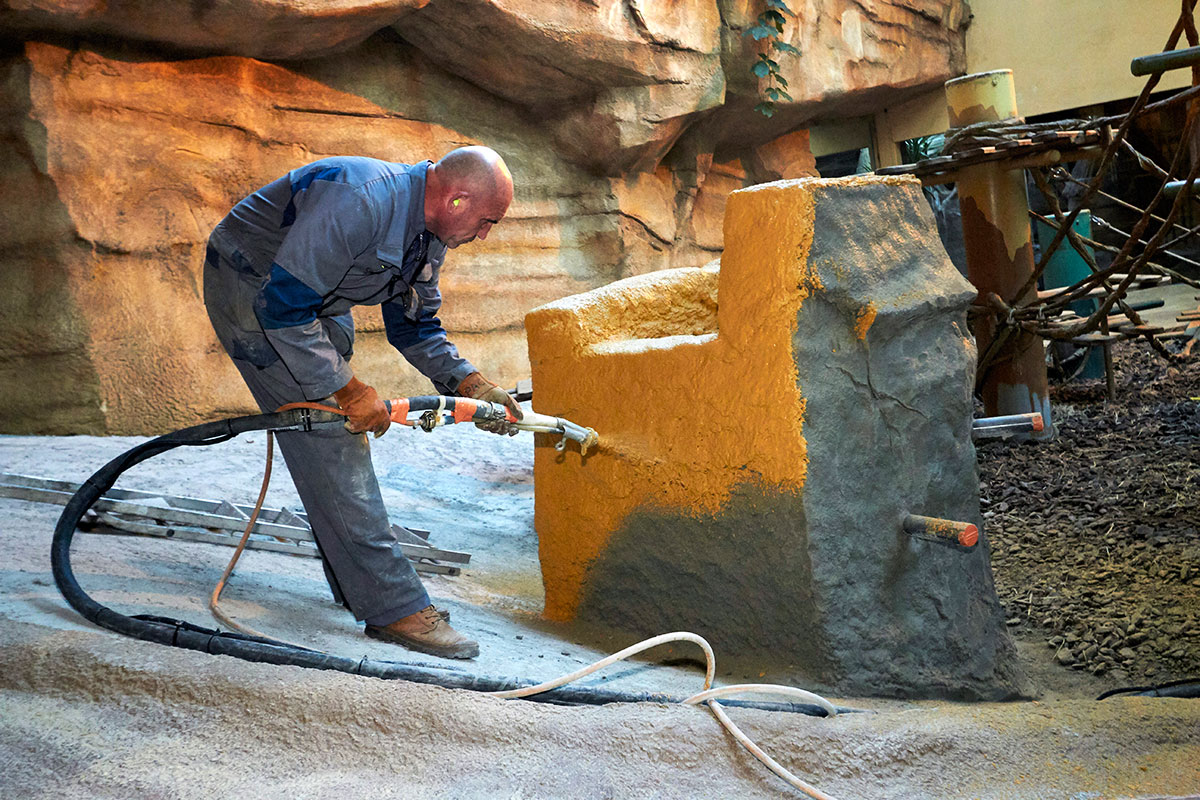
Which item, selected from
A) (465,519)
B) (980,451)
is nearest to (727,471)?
(465,519)

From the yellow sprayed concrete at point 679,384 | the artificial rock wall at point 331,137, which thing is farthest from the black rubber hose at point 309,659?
the artificial rock wall at point 331,137

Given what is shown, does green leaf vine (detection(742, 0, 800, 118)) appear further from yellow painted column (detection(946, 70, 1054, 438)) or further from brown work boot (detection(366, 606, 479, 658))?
brown work boot (detection(366, 606, 479, 658))

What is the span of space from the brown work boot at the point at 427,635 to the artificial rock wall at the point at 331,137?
3271 millimetres

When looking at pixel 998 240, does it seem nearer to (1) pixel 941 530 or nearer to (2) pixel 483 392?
(1) pixel 941 530

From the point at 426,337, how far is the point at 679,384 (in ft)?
2.67

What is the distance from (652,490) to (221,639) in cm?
125

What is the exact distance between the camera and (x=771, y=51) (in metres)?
7.69

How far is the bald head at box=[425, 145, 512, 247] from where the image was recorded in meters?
2.51

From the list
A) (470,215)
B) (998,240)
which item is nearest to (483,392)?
(470,215)

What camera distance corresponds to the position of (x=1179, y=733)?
1944mm

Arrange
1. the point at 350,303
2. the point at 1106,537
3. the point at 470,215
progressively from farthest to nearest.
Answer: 1. the point at 1106,537
2. the point at 350,303
3. the point at 470,215

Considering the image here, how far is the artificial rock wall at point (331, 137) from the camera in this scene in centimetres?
508

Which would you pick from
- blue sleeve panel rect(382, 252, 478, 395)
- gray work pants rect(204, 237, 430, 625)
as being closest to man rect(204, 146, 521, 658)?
gray work pants rect(204, 237, 430, 625)

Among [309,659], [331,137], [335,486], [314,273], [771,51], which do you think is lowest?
[309,659]
